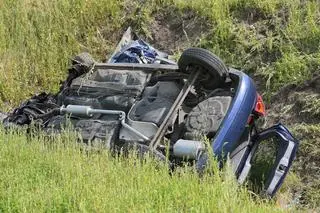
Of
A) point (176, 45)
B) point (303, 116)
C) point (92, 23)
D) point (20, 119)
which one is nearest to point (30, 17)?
point (92, 23)

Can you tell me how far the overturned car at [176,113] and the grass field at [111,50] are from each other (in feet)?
1.67

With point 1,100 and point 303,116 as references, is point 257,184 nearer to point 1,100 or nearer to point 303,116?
point 303,116

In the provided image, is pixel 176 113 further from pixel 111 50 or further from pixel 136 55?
pixel 111 50

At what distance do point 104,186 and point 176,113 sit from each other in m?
1.45

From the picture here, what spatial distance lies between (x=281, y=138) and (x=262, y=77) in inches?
75.2

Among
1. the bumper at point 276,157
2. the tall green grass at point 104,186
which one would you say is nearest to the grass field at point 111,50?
the tall green grass at point 104,186

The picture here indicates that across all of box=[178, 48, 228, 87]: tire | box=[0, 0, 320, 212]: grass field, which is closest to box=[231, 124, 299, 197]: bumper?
box=[0, 0, 320, 212]: grass field

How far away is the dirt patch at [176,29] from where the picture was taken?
8.65 meters

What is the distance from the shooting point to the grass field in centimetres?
412

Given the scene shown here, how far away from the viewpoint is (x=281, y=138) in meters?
5.48

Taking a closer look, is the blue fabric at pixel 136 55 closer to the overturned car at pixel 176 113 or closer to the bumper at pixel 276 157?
the overturned car at pixel 176 113

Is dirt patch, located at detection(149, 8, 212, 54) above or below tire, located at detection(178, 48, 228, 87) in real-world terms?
above

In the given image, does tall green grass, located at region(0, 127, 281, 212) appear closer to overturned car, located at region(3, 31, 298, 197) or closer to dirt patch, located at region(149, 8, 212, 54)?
overturned car, located at region(3, 31, 298, 197)

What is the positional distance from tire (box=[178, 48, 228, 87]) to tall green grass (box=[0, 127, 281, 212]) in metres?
1.20
